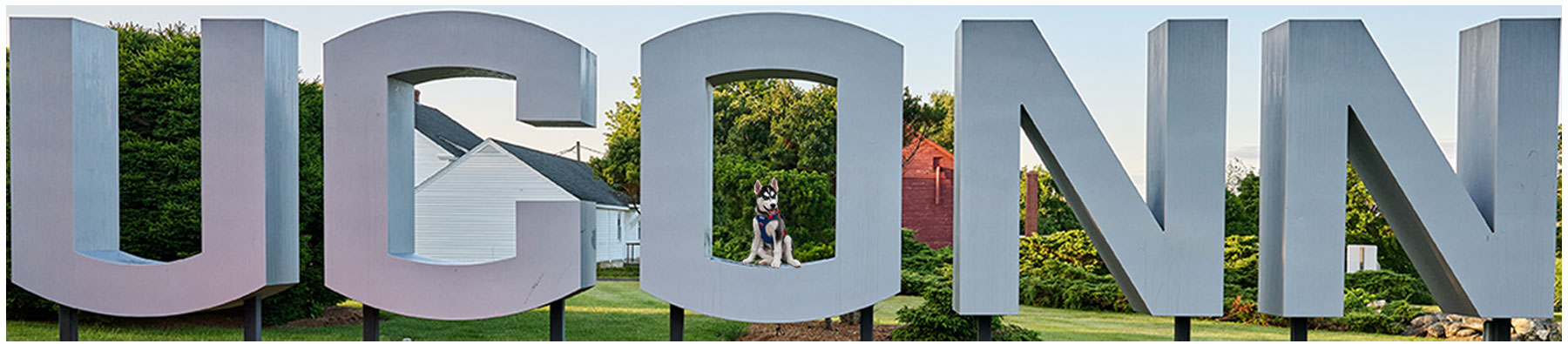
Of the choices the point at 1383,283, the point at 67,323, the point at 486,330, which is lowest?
the point at 486,330

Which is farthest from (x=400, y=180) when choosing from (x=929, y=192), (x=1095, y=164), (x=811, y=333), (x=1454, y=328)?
(x=929, y=192)

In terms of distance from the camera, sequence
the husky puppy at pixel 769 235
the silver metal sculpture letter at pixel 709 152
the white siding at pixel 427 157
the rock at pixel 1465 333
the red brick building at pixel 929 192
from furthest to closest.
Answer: the red brick building at pixel 929 192 < the white siding at pixel 427 157 < the rock at pixel 1465 333 < the husky puppy at pixel 769 235 < the silver metal sculpture letter at pixel 709 152

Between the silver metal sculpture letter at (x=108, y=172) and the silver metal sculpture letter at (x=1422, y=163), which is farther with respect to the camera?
the silver metal sculpture letter at (x=108, y=172)

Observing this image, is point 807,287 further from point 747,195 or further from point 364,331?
point 747,195

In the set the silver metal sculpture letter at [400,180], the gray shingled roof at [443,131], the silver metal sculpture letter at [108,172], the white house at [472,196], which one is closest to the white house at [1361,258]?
the silver metal sculpture letter at [400,180]

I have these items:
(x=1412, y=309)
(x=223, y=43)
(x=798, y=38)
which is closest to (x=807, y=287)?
(x=798, y=38)

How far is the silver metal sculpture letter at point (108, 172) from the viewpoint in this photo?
6.73 m

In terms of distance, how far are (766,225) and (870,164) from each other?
97 centimetres

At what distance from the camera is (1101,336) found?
1277 cm

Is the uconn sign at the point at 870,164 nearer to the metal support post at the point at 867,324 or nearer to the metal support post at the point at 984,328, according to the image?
the metal support post at the point at 867,324

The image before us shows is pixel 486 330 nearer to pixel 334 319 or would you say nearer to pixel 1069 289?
pixel 334 319

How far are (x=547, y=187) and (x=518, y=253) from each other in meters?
17.9

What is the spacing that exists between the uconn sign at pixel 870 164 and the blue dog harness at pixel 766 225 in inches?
13.9

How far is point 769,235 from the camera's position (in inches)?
266
